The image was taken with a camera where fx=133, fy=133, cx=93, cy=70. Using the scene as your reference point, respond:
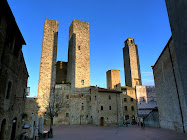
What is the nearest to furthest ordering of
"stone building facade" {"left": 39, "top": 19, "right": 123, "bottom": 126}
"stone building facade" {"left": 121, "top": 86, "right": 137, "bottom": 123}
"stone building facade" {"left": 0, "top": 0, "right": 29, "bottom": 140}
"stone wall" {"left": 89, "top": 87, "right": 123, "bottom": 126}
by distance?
"stone building facade" {"left": 0, "top": 0, "right": 29, "bottom": 140}
"stone wall" {"left": 89, "top": 87, "right": 123, "bottom": 126}
"stone building facade" {"left": 39, "top": 19, "right": 123, "bottom": 126}
"stone building facade" {"left": 121, "top": 86, "right": 137, "bottom": 123}

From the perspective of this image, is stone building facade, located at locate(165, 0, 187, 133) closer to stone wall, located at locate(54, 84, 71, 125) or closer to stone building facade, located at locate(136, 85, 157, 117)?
stone wall, located at locate(54, 84, 71, 125)

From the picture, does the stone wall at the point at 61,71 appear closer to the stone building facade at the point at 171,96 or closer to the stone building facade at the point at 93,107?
the stone building facade at the point at 93,107

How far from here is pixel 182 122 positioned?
46.3ft

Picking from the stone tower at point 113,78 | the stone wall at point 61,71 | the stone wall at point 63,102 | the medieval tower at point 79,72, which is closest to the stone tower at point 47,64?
the stone wall at point 63,102

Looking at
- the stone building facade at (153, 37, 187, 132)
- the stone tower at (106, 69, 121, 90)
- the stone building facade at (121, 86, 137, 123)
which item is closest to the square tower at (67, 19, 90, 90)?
the stone tower at (106, 69, 121, 90)

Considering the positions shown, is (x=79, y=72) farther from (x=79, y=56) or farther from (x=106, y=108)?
(x=106, y=108)

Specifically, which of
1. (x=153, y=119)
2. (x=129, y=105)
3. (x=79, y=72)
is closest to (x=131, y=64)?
(x=129, y=105)

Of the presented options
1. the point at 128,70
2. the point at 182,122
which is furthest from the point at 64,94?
the point at 128,70

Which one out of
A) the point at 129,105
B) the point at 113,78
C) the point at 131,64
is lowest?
the point at 129,105

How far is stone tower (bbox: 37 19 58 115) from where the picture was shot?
29.2 meters

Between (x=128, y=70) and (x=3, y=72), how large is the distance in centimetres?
4518

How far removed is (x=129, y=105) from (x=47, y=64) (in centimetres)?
2331

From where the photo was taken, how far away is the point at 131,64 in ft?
161

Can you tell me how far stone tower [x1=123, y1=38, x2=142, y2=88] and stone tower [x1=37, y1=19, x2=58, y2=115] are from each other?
2765 cm
